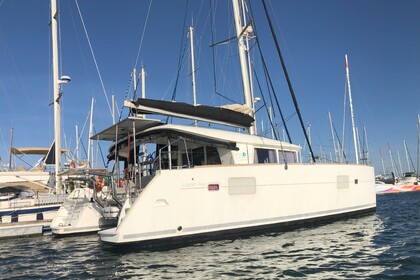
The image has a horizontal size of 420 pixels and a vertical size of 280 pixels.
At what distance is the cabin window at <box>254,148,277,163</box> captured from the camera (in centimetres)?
1265

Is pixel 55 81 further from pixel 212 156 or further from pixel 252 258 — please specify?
pixel 252 258

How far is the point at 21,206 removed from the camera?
52.7 feet

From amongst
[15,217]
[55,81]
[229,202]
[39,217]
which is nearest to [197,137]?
[229,202]

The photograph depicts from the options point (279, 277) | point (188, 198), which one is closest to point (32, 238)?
point (188, 198)

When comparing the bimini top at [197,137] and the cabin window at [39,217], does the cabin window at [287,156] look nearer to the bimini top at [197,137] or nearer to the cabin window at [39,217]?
the bimini top at [197,137]

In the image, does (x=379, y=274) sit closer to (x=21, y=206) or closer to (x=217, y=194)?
(x=217, y=194)

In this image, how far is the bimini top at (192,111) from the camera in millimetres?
11734

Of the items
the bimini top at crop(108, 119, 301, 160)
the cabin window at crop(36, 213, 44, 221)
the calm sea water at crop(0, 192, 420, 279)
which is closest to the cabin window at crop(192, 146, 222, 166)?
the bimini top at crop(108, 119, 301, 160)

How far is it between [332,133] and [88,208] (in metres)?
34.3

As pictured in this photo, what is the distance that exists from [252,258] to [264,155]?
5.14 metres

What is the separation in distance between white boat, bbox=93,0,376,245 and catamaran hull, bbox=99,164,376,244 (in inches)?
1.0

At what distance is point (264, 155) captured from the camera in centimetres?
1294

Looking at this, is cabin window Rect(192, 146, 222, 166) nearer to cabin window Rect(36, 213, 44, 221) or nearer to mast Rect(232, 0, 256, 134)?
mast Rect(232, 0, 256, 134)

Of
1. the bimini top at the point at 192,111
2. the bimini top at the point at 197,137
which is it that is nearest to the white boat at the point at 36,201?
the bimini top at the point at 197,137
